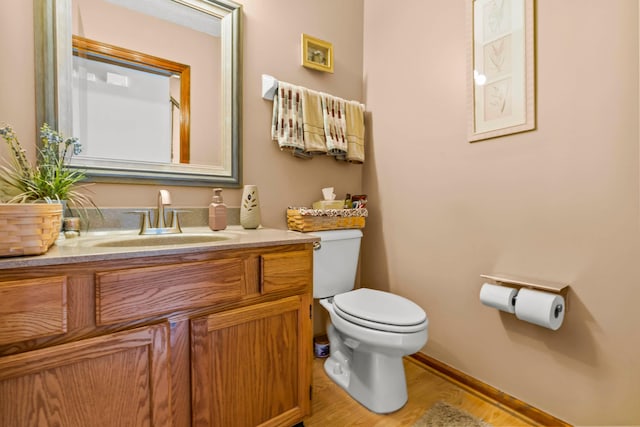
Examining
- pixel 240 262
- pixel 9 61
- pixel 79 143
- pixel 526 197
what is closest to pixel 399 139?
pixel 526 197

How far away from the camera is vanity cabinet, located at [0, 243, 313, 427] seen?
0.67 metres

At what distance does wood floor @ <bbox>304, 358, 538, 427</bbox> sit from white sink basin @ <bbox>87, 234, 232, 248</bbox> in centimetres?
89

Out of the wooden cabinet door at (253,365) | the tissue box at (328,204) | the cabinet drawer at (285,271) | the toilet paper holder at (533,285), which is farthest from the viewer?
the tissue box at (328,204)

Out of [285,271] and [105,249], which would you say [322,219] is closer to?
[285,271]

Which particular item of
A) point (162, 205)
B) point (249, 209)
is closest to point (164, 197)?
point (162, 205)

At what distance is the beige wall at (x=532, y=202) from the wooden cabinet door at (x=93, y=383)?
1.37 metres

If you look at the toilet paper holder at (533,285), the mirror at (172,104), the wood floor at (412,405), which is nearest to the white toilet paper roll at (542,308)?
the toilet paper holder at (533,285)

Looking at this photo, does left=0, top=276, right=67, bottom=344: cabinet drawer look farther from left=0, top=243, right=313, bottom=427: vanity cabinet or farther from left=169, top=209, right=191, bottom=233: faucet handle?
left=169, top=209, right=191, bottom=233: faucet handle

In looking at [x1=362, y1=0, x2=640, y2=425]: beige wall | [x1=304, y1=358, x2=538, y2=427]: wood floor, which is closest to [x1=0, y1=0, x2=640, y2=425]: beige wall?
[x1=362, y1=0, x2=640, y2=425]: beige wall

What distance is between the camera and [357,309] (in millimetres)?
1323

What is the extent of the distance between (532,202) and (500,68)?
0.62m

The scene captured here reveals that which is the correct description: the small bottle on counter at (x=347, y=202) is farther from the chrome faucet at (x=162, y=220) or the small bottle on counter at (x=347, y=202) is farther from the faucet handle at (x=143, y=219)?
the faucet handle at (x=143, y=219)

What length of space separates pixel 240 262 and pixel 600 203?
1.31 metres

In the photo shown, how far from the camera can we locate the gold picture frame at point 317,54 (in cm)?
173
